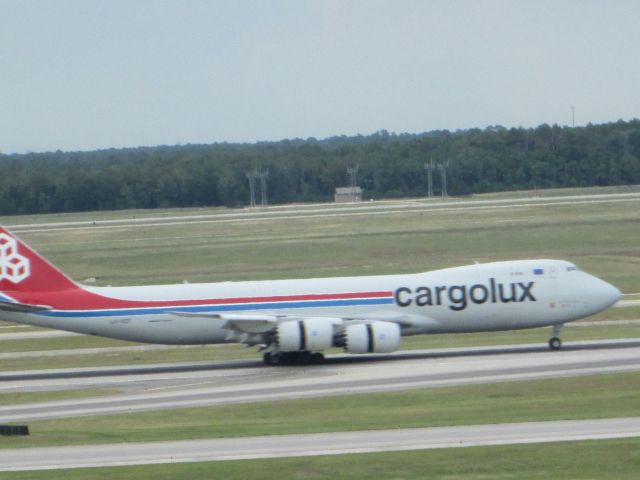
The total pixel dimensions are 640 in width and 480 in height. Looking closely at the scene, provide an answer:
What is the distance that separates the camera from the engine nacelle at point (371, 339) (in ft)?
145

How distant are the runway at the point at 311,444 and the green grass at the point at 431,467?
0.64 metres

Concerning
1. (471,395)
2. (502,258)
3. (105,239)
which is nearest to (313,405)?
(471,395)

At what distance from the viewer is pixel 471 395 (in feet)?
115

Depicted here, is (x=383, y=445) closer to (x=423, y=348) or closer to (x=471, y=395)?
(x=471, y=395)

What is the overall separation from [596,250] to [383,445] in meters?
64.8

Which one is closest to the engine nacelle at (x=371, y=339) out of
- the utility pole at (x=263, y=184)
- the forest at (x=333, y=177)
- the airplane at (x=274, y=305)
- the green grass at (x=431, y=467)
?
the airplane at (x=274, y=305)

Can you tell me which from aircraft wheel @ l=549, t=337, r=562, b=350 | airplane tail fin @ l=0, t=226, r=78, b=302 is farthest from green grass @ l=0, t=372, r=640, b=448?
airplane tail fin @ l=0, t=226, r=78, b=302

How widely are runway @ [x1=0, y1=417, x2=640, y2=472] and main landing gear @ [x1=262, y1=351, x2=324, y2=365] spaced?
16932mm

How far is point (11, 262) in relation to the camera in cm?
4600

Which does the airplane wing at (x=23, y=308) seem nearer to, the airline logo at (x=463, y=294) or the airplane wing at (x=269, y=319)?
the airplane wing at (x=269, y=319)

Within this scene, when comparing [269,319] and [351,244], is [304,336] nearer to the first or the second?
[269,319]

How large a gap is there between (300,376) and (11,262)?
11.7 meters

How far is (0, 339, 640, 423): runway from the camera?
121 feet

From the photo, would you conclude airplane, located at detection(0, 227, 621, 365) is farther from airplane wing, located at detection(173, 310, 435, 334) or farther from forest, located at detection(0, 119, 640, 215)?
forest, located at detection(0, 119, 640, 215)
